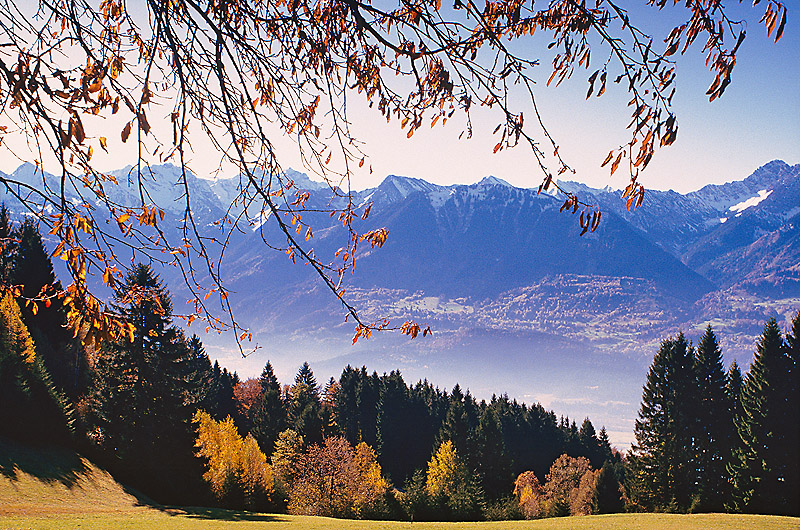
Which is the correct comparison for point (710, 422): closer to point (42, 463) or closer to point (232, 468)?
point (232, 468)

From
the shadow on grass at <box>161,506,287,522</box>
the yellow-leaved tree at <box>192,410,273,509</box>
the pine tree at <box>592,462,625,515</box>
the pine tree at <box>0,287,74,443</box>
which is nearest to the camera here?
the shadow on grass at <box>161,506,287,522</box>

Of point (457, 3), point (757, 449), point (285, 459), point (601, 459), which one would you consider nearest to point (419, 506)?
point (285, 459)

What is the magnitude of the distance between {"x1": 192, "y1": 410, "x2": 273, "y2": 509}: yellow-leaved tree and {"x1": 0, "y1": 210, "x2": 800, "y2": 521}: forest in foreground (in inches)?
2.8

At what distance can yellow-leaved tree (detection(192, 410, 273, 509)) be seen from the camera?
25.8 metres

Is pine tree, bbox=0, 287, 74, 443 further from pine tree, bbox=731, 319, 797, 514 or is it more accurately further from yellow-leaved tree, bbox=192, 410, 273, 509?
pine tree, bbox=731, 319, 797, 514

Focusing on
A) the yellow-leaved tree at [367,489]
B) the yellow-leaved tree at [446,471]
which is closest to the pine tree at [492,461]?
the yellow-leaved tree at [446,471]

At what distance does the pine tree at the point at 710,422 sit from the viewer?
31.0 meters

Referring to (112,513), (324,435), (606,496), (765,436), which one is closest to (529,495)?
(606,496)

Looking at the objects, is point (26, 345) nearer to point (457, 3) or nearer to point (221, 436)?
point (221, 436)

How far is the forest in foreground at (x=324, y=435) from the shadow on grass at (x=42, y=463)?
1012 mm

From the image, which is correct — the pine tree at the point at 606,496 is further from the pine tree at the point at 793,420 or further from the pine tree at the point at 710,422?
the pine tree at the point at 793,420

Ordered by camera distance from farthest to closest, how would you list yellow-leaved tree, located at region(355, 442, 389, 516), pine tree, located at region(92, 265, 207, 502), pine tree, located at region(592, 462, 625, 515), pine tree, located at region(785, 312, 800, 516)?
pine tree, located at region(592, 462, 625, 515) → yellow-leaved tree, located at region(355, 442, 389, 516) → pine tree, located at region(785, 312, 800, 516) → pine tree, located at region(92, 265, 207, 502)

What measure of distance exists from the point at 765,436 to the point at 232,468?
28.0m

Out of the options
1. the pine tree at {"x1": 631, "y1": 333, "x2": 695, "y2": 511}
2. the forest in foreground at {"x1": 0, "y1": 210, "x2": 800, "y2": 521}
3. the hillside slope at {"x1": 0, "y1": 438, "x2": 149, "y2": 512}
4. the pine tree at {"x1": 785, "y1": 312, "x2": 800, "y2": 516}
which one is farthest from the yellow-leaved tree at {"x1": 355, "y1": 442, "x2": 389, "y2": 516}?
the pine tree at {"x1": 785, "y1": 312, "x2": 800, "y2": 516}
